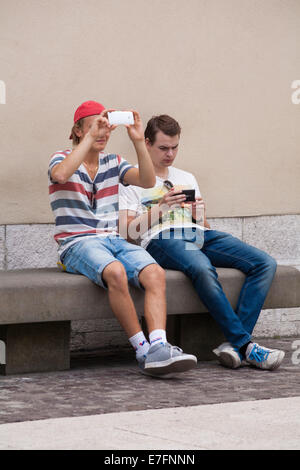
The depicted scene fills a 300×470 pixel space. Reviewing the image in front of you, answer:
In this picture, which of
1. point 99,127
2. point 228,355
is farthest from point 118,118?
point 228,355

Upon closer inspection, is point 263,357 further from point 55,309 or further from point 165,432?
point 165,432

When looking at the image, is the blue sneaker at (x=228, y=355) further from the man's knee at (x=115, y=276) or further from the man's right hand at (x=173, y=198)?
the man's right hand at (x=173, y=198)

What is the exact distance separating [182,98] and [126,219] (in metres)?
1.28

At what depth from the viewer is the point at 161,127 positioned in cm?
539

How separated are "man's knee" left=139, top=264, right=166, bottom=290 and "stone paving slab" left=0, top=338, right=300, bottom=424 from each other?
508mm

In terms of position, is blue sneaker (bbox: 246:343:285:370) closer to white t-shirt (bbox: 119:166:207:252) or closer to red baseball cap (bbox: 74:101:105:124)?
white t-shirt (bbox: 119:166:207:252)

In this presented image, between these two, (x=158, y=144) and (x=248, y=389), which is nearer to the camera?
(x=248, y=389)

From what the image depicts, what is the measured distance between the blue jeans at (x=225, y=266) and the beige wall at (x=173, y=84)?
84 cm

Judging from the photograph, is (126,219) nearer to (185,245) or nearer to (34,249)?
(185,245)

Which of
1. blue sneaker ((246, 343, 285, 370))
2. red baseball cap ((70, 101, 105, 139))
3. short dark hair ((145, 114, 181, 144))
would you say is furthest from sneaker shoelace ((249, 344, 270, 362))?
red baseball cap ((70, 101, 105, 139))

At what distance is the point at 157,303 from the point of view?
15.4 feet

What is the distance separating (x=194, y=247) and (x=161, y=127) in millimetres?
790

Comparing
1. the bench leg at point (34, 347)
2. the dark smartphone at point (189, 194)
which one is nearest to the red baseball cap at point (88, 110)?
the dark smartphone at point (189, 194)
